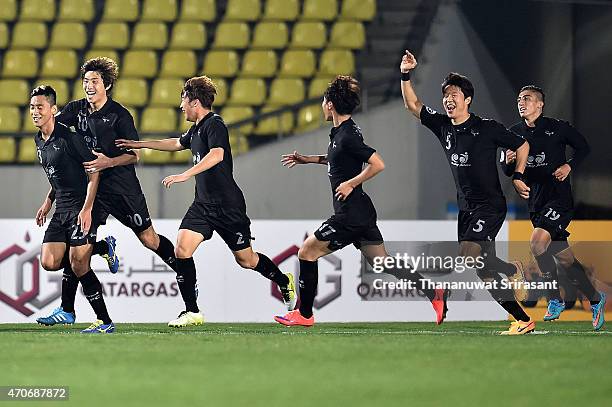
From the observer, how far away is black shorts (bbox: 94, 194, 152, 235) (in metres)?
9.20

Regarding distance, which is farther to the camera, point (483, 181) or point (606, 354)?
point (483, 181)

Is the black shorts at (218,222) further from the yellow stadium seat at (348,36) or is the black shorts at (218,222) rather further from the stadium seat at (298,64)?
the yellow stadium seat at (348,36)

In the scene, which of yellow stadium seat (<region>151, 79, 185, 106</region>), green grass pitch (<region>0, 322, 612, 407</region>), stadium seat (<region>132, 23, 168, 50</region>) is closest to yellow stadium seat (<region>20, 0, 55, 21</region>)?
stadium seat (<region>132, 23, 168, 50</region>)

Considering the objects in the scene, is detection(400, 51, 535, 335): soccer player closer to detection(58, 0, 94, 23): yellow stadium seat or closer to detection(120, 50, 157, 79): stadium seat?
detection(120, 50, 157, 79): stadium seat

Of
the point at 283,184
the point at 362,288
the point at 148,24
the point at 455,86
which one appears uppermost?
the point at 148,24

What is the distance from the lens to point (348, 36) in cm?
1536

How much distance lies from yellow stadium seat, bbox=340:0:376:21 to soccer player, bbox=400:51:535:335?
6.81 metres

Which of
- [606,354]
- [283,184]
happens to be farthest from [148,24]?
[606,354]

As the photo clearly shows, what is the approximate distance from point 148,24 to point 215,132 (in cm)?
715

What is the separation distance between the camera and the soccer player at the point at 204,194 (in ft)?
29.5

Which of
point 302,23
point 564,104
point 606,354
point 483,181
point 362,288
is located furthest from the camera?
point 302,23

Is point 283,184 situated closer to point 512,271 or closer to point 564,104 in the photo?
point 564,104

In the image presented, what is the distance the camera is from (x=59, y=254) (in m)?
9.00

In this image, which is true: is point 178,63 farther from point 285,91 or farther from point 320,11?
point 320,11
